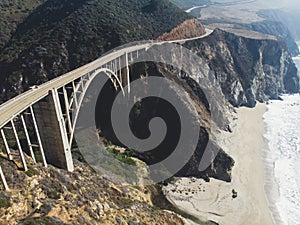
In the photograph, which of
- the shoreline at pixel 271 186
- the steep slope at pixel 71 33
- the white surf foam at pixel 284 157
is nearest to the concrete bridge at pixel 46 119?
the steep slope at pixel 71 33

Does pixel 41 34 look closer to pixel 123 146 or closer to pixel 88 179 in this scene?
pixel 123 146

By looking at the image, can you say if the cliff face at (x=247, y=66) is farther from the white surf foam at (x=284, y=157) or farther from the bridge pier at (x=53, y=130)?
the bridge pier at (x=53, y=130)

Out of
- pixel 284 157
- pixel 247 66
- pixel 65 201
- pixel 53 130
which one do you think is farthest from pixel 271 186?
pixel 247 66

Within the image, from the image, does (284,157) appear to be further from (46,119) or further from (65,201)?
(65,201)

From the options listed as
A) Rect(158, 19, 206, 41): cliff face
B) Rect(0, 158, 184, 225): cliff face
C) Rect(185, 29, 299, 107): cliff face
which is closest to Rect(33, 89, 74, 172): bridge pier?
Rect(0, 158, 184, 225): cliff face

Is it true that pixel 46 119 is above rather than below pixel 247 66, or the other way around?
above

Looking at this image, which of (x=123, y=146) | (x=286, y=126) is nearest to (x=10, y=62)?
(x=123, y=146)
